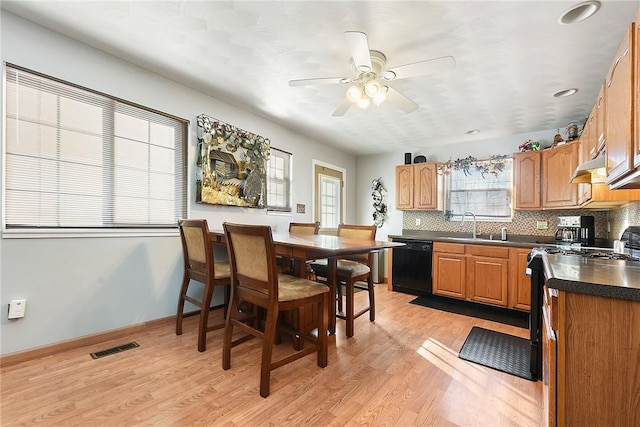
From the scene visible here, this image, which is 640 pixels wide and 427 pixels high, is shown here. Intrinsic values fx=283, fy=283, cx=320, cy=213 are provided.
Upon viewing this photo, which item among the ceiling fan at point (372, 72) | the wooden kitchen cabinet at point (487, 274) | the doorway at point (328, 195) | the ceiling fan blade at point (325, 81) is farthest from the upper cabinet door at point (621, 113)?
the doorway at point (328, 195)

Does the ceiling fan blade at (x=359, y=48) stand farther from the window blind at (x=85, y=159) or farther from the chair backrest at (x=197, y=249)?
the window blind at (x=85, y=159)

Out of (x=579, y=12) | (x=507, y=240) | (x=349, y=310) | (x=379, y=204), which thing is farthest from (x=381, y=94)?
(x=379, y=204)

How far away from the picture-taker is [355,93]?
6.95ft

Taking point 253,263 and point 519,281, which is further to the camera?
point 519,281

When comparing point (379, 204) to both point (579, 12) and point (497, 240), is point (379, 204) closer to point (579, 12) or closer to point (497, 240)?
point (497, 240)

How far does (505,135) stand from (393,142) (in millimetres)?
1563

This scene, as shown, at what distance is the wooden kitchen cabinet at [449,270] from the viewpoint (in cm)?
367

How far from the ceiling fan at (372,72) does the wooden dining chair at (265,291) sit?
47.8 inches

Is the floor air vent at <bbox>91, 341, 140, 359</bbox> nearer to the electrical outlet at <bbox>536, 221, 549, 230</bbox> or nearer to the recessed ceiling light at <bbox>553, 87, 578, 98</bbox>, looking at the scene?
the recessed ceiling light at <bbox>553, 87, 578, 98</bbox>

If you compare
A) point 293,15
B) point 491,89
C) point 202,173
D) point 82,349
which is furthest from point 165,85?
point 491,89

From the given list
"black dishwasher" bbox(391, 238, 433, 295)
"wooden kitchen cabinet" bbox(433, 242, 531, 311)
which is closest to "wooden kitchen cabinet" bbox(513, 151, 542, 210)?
"wooden kitchen cabinet" bbox(433, 242, 531, 311)

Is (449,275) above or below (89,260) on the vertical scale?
below

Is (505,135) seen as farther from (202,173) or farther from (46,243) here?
(46,243)

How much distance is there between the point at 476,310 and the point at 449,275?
505 mm
